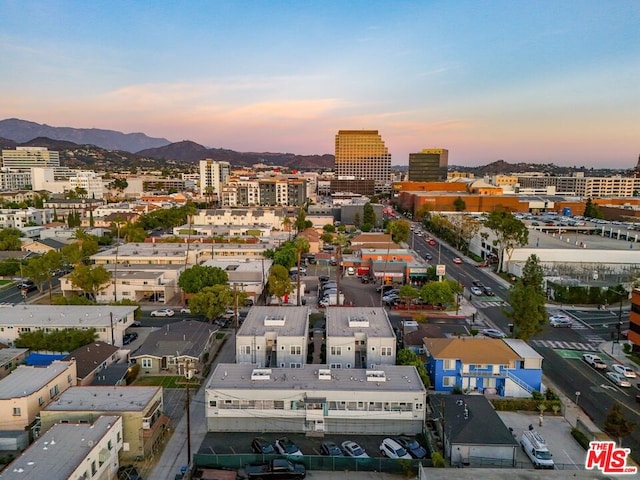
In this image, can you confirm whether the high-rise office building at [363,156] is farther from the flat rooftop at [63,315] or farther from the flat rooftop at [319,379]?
the flat rooftop at [319,379]

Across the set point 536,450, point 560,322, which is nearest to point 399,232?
point 560,322

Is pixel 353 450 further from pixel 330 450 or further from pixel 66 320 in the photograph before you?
pixel 66 320

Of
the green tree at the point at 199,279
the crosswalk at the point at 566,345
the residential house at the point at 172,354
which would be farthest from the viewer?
the green tree at the point at 199,279

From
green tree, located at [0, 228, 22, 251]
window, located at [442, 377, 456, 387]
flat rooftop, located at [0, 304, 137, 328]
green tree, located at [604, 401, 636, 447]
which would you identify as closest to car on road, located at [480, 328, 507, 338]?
window, located at [442, 377, 456, 387]

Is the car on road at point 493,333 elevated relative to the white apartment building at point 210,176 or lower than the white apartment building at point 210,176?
lower

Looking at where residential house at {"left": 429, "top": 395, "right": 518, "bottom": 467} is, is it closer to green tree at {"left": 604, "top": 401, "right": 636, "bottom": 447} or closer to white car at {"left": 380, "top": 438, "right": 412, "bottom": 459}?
white car at {"left": 380, "top": 438, "right": 412, "bottom": 459}

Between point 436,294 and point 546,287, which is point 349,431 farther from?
point 546,287

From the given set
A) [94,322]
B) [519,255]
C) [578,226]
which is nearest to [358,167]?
[578,226]

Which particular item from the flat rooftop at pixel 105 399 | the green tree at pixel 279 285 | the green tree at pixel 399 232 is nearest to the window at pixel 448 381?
the flat rooftop at pixel 105 399
